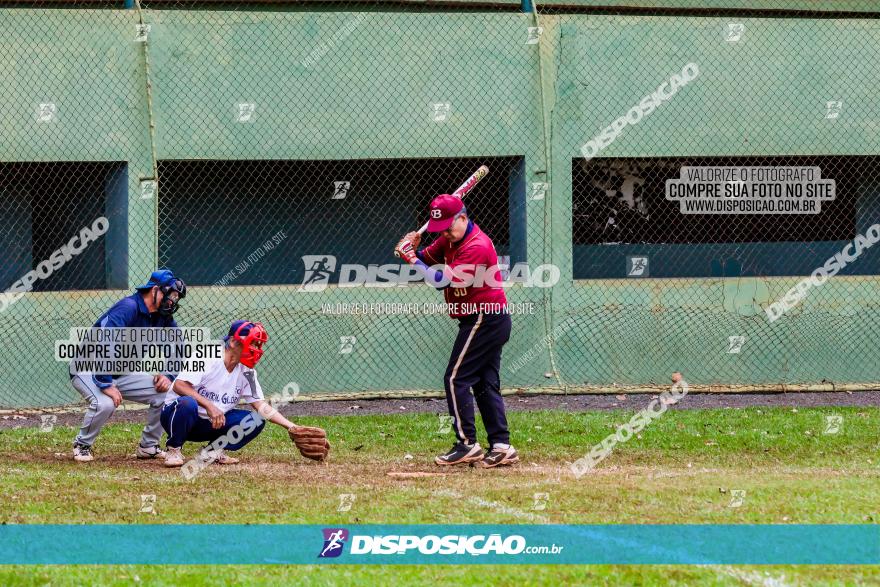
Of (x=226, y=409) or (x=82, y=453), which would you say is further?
(x=82, y=453)

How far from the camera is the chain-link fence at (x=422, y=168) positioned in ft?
44.1

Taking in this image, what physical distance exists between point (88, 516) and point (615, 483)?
3406mm

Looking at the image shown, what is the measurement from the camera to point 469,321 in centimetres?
886

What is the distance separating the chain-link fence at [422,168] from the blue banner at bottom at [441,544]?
7171 mm

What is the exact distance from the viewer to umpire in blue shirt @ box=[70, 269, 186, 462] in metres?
9.07

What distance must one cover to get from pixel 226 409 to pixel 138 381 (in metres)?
0.99

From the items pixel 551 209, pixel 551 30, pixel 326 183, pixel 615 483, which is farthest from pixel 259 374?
pixel 615 483

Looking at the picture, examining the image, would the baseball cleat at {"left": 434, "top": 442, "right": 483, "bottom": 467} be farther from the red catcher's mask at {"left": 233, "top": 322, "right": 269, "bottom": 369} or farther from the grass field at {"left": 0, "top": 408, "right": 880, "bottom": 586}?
the red catcher's mask at {"left": 233, "top": 322, "right": 269, "bottom": 369}

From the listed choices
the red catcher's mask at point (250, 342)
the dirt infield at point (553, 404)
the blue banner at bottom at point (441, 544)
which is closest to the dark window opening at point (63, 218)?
the dirt infield at point (553, 404)

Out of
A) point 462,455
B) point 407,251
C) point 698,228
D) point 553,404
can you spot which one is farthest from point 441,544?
point 698,228

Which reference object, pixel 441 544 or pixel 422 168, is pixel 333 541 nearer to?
pixel 441 544

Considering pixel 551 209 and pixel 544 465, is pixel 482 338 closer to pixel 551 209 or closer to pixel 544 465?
pixel 544 465

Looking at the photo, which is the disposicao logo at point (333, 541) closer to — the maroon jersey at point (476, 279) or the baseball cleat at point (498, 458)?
the baseball cleat at point (498, 458)

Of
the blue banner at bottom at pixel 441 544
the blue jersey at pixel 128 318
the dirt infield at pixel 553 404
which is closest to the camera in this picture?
the blue banner at bottom at pixel 441 544
